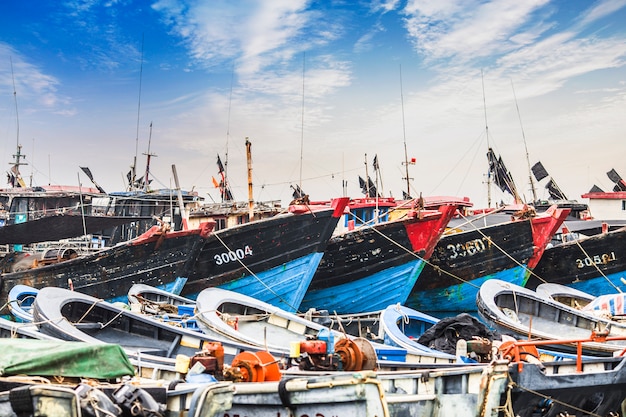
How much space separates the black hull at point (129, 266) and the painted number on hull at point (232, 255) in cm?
70

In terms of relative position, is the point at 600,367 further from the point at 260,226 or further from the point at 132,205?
the point at 132,205

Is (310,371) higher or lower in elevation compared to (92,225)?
lower

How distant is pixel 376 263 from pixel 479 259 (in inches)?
133

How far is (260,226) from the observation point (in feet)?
57.4

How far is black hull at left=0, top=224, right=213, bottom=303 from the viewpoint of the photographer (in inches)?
690

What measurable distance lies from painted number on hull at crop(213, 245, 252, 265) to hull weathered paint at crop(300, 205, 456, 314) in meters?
2.45

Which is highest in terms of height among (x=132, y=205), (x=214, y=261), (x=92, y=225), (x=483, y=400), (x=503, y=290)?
(x=132, y=205)

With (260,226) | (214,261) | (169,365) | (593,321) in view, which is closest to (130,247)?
(214,261)

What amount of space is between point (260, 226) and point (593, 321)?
8.78 meters

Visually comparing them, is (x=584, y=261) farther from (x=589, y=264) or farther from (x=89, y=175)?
(x=89, y=175)

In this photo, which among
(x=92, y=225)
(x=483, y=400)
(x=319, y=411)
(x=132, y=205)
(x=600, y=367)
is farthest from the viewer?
(x=132, y=205)

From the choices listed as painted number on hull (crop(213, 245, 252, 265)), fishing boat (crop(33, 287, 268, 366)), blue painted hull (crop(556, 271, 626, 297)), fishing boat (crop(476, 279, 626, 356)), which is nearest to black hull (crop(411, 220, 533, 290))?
blue painted hull (crop(556, 271, 626, 297))

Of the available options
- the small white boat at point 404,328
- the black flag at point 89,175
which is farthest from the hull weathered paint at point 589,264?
the black flag at point 89,175

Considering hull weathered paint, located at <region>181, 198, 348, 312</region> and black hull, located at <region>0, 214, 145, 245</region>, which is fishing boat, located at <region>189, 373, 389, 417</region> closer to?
hull weathered paint, located at <region>181, 198, 348, 312</region>
